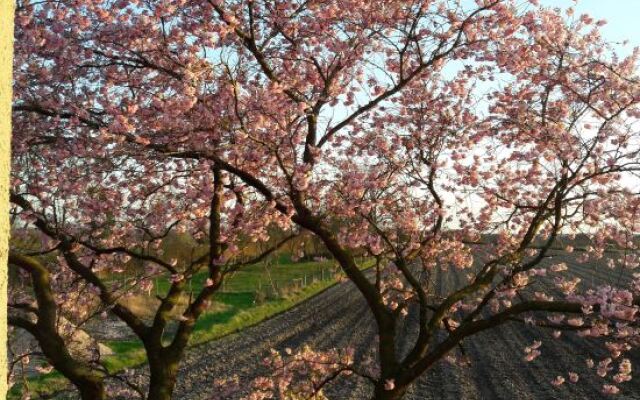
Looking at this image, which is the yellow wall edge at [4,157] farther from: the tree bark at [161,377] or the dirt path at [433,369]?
the dirt path at [433,369]

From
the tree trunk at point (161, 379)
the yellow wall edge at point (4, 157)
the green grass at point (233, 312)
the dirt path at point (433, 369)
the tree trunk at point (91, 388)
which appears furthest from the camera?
the green grass at point (233, 312)

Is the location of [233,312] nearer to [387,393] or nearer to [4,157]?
[387,393]

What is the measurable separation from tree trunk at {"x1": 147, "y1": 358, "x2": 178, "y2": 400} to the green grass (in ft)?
10.8

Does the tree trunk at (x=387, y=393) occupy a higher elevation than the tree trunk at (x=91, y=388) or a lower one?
lower

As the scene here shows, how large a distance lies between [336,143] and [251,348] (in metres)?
18.7

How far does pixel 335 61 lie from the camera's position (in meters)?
8.84

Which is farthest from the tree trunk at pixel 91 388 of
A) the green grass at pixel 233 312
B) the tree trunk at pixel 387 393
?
the green grass at pixel 233 312

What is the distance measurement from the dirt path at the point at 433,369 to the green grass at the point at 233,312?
3.54 feet

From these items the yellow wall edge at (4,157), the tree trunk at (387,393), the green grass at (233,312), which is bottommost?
the green grass at (233,312)

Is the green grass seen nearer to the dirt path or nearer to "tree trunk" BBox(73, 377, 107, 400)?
the dirt path

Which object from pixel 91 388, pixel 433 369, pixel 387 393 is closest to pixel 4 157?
pixel 91 388

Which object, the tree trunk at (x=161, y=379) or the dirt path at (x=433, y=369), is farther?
the dirt path at (x=433, y=369)

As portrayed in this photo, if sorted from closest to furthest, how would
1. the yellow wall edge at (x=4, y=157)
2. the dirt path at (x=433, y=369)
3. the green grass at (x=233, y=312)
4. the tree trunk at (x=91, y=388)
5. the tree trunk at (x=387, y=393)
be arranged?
1. the yellow wall edge at (x=4, y=157)
2. the tree trunk at (x=91, y=388)
3. the tree trunk at (x=387, y=393)
4. the dirt path at (x=433, y=369)
5. the green grass at (x=233, y=312)

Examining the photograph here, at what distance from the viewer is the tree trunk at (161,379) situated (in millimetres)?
8305
